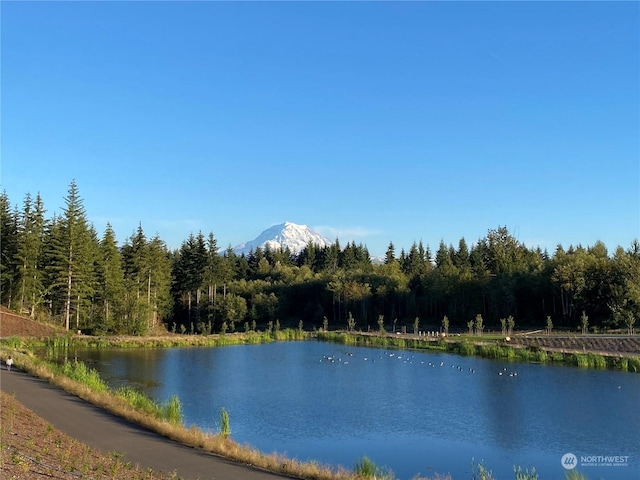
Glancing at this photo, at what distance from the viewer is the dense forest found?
52.0 meters

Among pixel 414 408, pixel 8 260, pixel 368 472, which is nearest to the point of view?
pixel 368 472

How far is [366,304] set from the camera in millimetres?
76812

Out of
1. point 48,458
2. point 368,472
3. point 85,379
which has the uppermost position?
point 85,379

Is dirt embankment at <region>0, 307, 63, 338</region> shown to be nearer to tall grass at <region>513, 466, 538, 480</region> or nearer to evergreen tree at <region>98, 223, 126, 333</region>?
evergreen tree at <region>98, 223, 126, 333</region>

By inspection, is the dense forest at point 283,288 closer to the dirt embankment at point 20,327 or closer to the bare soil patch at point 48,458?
the dirt embankment at point 20,327

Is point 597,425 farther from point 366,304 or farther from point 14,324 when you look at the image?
point 366,304

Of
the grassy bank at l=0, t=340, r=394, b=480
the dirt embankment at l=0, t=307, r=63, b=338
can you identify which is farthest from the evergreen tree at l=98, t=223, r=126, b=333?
the grassy bank at l=0, t=340, r=394, b=480

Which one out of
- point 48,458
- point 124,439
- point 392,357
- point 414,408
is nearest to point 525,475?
point 414,408

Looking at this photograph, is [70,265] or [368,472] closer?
[368,472]

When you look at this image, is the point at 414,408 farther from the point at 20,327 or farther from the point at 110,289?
the point at 110,289

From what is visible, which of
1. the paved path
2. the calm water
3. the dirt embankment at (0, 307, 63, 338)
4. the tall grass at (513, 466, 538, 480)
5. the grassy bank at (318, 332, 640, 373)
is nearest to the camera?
the paved path

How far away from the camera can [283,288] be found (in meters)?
84.7

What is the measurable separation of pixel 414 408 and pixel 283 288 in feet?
203

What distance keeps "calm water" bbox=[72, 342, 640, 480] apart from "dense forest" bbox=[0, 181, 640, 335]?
14994mm
